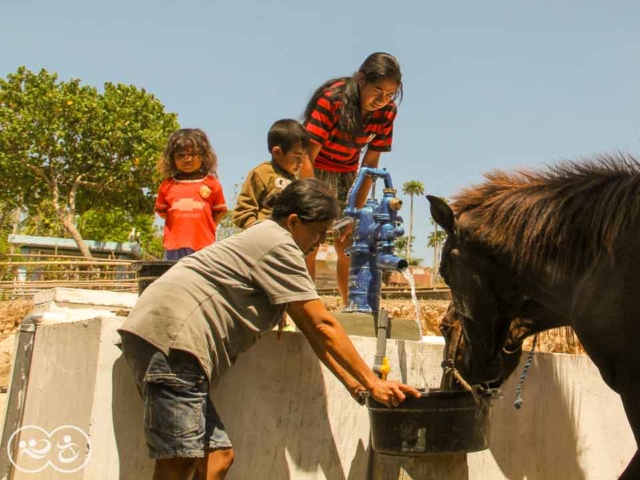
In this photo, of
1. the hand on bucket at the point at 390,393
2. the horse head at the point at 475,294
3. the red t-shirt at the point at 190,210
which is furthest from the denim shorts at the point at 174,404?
the red t-shirt at the point at 190,210

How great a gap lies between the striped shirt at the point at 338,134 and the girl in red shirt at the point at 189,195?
0.76m

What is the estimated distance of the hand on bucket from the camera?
296cm

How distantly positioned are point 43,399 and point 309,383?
150cm

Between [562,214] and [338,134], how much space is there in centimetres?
240

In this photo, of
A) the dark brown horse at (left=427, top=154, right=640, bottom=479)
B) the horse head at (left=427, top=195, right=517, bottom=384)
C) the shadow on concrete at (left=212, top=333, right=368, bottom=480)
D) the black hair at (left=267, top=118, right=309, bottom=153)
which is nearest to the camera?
the dark brown horse at (left=427, top=154, right=640, bottom=479)

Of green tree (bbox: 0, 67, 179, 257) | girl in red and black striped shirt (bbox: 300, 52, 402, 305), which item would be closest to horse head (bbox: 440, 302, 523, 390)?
girl in red and black striped shirt (bbox: 300, 52, 402, 305)

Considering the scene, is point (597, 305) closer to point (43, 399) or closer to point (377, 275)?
point (377, 275)

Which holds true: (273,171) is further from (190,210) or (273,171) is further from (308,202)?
(308,202)

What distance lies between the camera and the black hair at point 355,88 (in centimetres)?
481

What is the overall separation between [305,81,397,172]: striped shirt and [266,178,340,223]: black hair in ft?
5.82

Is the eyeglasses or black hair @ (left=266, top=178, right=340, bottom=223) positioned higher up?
the eyeglasses

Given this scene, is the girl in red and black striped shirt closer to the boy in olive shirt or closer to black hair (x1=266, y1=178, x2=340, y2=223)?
the boy in olive shirt

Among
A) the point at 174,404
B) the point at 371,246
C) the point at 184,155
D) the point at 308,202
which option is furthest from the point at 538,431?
the point at 184,155

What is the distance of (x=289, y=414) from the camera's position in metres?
3.62
